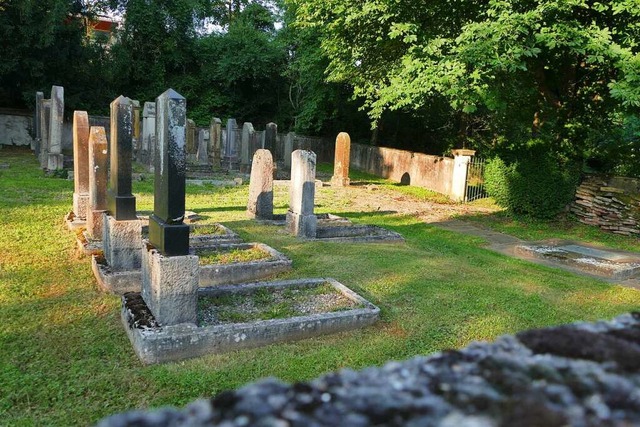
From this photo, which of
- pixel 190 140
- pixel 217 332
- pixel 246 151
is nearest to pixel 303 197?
pixel 217 332

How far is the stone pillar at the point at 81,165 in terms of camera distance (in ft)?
31.6

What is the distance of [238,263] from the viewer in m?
7.45

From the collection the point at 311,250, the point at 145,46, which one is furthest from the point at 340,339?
the point at 145,46

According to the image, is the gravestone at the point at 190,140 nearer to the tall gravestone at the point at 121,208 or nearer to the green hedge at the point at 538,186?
the green hedge at the point at 538,186

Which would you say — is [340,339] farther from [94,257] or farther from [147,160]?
[147,160]

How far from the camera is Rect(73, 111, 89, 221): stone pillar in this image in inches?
379

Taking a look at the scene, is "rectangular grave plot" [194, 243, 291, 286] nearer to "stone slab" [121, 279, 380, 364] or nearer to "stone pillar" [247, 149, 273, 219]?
"stone slab" [121, 279, 380, 364]

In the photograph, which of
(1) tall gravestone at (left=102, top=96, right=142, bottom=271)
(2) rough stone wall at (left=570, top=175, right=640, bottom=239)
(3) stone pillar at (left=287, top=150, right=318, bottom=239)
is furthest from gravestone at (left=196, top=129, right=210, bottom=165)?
(2) rough stone wall at (left=570, top=175, right=640, bottom=239)

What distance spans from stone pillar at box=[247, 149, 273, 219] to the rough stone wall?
25.0 ft

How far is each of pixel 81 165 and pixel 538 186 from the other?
10352 mm

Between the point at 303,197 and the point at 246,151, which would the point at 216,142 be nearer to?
the point at 246,151

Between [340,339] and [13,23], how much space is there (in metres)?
24.3

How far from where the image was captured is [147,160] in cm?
1966

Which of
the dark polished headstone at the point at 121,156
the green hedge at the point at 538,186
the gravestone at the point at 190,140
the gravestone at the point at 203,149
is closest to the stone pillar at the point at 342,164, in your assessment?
the gravestone at the point at 203,149
